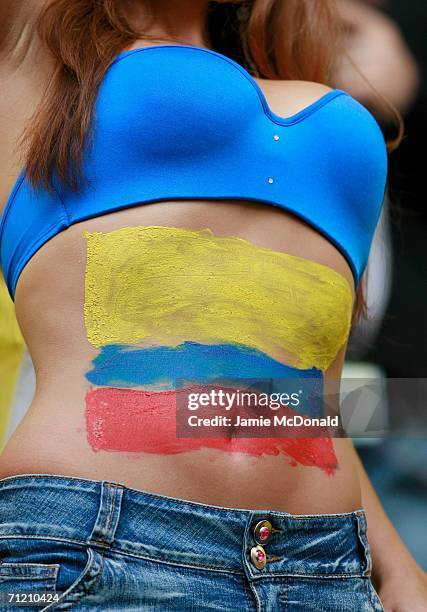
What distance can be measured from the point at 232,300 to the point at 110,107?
306 millimetres

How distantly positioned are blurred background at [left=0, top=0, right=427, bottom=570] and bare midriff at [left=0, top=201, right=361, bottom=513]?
66 centimetres

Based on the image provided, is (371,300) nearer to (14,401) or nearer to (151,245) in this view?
(14,401)

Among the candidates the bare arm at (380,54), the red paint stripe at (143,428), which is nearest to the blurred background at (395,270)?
the bare arm at (380,54)

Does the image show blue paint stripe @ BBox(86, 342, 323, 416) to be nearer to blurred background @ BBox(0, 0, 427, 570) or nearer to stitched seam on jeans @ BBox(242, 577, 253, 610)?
stitched seam on jeans @ BBox(242, 577, 253, 610)

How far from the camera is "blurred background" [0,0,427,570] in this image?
1767mm

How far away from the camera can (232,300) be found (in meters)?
1.05

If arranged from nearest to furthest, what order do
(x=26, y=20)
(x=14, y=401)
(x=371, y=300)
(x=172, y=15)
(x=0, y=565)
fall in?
1. (x=0, y=565)
2. (x=26, y=20)
3. (x=172, y=15)
4. (x=14, y=401)
5. (x=371, y=300)

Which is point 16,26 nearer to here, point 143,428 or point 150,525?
point 143,428

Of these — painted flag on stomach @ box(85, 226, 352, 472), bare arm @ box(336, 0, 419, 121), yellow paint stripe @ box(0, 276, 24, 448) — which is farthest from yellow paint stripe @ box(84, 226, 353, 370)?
bare arm @ box(336, 0, 419, 121)

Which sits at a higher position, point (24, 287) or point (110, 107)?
point (110, 107)

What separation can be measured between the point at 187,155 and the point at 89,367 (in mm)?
310

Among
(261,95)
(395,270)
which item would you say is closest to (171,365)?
(261,95)

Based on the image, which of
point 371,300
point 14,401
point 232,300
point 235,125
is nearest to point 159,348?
point 232,300

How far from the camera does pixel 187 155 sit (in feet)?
3.60
